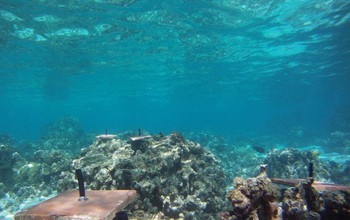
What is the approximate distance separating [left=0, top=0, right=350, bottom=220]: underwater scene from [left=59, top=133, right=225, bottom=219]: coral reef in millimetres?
41

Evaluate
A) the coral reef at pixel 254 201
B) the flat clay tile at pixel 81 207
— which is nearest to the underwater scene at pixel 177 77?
the coral reef at pixel 254 201

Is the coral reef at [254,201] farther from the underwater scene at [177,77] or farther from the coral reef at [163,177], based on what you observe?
the coral reef at [163,177]

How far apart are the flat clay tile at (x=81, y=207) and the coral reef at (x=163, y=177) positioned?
4.26 ft

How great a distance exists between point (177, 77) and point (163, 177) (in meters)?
34.5

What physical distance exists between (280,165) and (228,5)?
1158 centimetres

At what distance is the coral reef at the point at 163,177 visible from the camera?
650 centimetres

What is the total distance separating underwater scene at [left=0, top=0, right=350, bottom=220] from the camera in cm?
620

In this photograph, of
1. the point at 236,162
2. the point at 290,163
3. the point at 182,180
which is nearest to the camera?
the point at 182,180

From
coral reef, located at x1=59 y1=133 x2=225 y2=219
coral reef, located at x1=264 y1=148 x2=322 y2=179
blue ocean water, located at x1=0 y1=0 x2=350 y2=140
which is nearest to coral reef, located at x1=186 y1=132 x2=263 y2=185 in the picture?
coral reef, located at x1=264 y1=148 x2=322 y2=179

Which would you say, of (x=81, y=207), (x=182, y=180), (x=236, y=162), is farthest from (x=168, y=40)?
(x=81, y=207)

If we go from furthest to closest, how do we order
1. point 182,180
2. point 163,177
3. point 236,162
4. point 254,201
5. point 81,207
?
point 236,162 → point 182,180 → point 163,177 → point 81,207 → point 254,201

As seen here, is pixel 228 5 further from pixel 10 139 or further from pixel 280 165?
pixel 10 139

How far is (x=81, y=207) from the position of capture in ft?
13.6

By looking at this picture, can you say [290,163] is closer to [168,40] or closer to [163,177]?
[163,177]
